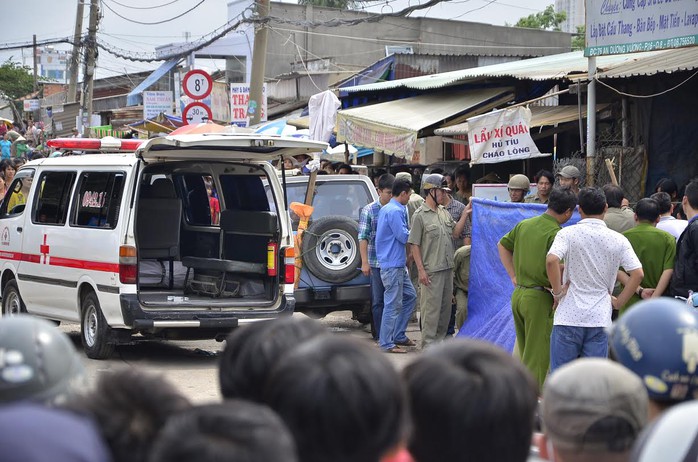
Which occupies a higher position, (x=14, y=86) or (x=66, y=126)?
(x=14, y=86)

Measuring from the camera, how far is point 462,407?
254 centimetres

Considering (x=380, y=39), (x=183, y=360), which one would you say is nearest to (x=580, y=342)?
(x=183, y=360)

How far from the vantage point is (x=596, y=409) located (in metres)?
2.72

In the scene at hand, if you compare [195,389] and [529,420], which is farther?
[195,389]

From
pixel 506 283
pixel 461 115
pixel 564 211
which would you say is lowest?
pixel 506 283

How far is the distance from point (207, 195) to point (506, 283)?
3.27m

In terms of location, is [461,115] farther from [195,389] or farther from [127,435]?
[127,435]

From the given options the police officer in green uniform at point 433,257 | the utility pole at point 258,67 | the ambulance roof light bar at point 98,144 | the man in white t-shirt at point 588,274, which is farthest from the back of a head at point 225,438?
the utility pole at point 258,67

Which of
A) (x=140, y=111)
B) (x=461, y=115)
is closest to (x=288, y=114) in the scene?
(x=140, y=111)

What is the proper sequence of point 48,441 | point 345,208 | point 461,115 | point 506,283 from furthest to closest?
point 461,115
point 345,208
point 506,283
point 48,441

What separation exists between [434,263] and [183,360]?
2.72 meters

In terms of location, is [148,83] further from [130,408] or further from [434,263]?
[130,408]

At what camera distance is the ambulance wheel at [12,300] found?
1127 cm

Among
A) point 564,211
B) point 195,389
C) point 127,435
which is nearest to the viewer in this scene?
point 127,435
